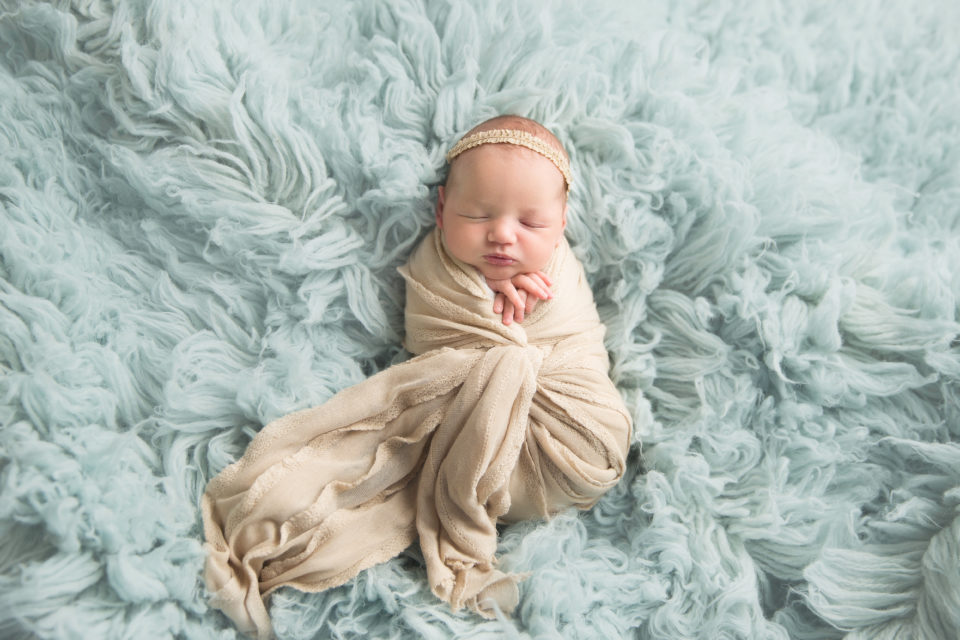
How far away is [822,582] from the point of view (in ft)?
3.23

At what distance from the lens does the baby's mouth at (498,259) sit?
3.47 feet

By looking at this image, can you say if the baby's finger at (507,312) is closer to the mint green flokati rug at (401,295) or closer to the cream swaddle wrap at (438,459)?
the cream swaddle wrap at (438,459)

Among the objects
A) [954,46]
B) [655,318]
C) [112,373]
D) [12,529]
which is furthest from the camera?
[954,46]

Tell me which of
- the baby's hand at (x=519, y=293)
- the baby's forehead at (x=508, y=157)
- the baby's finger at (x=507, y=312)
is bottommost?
the baby's finger at (x=507, y=312)

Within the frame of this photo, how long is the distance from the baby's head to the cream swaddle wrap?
4 cm

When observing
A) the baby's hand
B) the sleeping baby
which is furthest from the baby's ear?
the baby's hand

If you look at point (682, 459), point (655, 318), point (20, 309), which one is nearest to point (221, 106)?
point (20, 309)

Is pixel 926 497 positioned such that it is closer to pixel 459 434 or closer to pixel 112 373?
pixel 459 434

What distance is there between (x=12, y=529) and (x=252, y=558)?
0.27m

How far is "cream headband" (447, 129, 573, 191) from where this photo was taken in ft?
3.40

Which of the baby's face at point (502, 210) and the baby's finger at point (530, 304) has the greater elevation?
the baby's face at point (502, 210)

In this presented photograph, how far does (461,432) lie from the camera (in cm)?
101

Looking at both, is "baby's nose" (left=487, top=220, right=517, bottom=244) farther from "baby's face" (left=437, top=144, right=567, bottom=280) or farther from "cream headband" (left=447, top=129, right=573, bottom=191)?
"cream headband" (left=447, top=129, right=573, bottom=191)

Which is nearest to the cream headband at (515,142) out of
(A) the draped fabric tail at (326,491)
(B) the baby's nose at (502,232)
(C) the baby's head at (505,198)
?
(C) the baby's head at (505,198)
